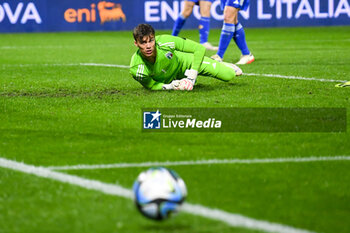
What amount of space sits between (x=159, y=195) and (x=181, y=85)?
177 inches

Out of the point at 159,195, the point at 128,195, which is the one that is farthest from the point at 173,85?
the point at 159,195

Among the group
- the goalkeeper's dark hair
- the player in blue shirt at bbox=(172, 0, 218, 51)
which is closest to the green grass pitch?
the goalkeeper's dark hair

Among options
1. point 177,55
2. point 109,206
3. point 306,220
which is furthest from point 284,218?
point 177,55

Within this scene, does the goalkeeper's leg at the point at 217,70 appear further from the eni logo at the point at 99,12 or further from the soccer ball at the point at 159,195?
the eni logo at the point at 99,12

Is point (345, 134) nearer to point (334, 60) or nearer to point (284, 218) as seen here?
point (284, 218)

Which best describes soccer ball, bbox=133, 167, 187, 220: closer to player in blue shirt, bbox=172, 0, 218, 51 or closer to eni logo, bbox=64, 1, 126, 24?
player in blue shirt, bbox=172, 0, 218, 51

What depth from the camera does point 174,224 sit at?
324 centimetres

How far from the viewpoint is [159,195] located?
322cm

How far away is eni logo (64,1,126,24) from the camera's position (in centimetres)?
2352

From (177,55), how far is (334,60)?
14.7 ft

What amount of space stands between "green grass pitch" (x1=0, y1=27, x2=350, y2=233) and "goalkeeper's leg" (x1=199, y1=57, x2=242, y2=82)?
15cm

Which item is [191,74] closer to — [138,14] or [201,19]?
[201,19]

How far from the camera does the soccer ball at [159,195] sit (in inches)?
126

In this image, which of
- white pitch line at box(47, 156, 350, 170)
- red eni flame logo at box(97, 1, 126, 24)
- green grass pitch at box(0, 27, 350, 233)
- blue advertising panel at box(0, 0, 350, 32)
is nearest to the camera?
green grass pitch at box(0, 27, 350, 233)
